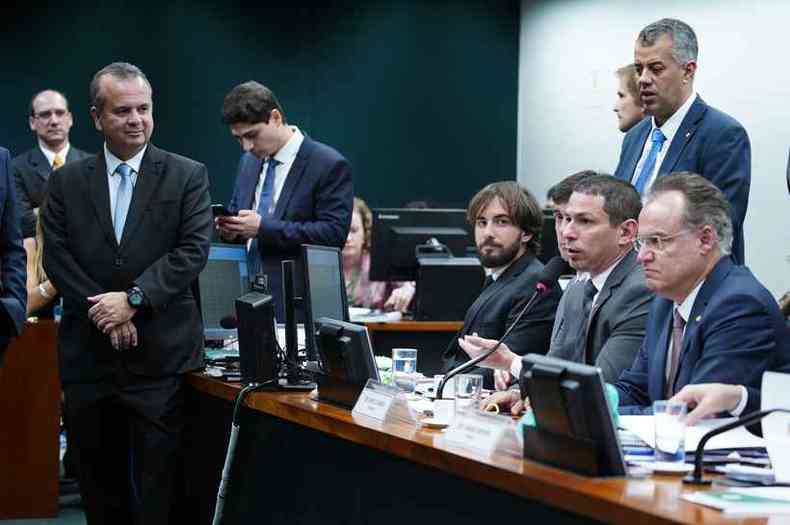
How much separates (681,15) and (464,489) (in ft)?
18.1

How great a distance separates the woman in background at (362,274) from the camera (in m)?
6.52

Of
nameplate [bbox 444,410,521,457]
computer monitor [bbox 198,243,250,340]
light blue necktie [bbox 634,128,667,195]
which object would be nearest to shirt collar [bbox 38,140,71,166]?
computer monitor [bbox 198,243,250,340]

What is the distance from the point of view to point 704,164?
13.1 feet

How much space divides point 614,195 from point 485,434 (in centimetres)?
126

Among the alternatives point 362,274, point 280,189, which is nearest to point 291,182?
point 280,189

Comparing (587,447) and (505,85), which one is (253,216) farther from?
(505,85)

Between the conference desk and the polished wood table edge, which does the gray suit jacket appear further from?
the polished wood table edge

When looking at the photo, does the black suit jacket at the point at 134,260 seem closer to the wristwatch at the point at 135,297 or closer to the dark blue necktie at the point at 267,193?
the wristwatch at the point at 135,297

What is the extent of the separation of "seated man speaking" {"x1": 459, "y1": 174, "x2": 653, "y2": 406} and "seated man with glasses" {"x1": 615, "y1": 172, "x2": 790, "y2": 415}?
0.27m

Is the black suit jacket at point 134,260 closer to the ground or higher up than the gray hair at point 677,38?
closer to the ground

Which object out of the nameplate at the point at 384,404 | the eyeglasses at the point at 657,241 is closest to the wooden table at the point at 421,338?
the nameplate at the point at 384,404

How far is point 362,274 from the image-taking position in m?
6.59

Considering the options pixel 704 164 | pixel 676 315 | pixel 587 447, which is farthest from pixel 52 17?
pixel 587 447

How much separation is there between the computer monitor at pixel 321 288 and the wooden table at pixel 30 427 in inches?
75.6
